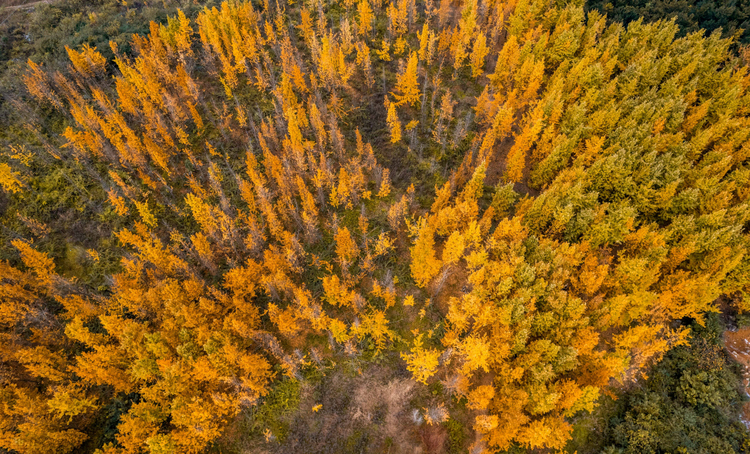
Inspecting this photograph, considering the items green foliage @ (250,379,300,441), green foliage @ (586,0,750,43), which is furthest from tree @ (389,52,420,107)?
Answer: green foliage @ (250,379,300,441)

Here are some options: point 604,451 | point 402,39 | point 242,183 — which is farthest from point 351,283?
point 402,39

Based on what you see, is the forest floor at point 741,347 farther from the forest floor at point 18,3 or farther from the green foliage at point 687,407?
the forest floor at point 18,3

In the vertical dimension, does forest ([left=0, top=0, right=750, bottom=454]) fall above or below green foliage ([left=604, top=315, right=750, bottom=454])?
above

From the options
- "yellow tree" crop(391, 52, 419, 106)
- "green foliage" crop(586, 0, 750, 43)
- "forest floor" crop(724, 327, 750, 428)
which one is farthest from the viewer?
"green foliage" crop(586, 0, 750, 43)

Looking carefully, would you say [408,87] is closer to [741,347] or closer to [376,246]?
[376,246]

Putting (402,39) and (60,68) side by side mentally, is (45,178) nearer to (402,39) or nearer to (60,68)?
(60,68)

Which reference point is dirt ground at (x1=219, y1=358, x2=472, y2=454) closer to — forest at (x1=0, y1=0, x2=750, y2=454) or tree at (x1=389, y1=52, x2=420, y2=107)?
forest at (x1=0, y1=0, x2=750, y2=454)

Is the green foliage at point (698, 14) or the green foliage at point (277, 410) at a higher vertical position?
the green foliage at point (698, 14)

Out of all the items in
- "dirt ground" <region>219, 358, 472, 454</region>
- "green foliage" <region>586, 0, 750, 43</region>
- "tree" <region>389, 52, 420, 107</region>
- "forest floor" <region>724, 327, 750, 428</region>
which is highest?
"green foliage" <region>586, 0, 750, 43</region>

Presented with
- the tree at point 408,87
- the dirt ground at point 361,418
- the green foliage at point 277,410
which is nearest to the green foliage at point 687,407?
the dirt ground at point 361,418
